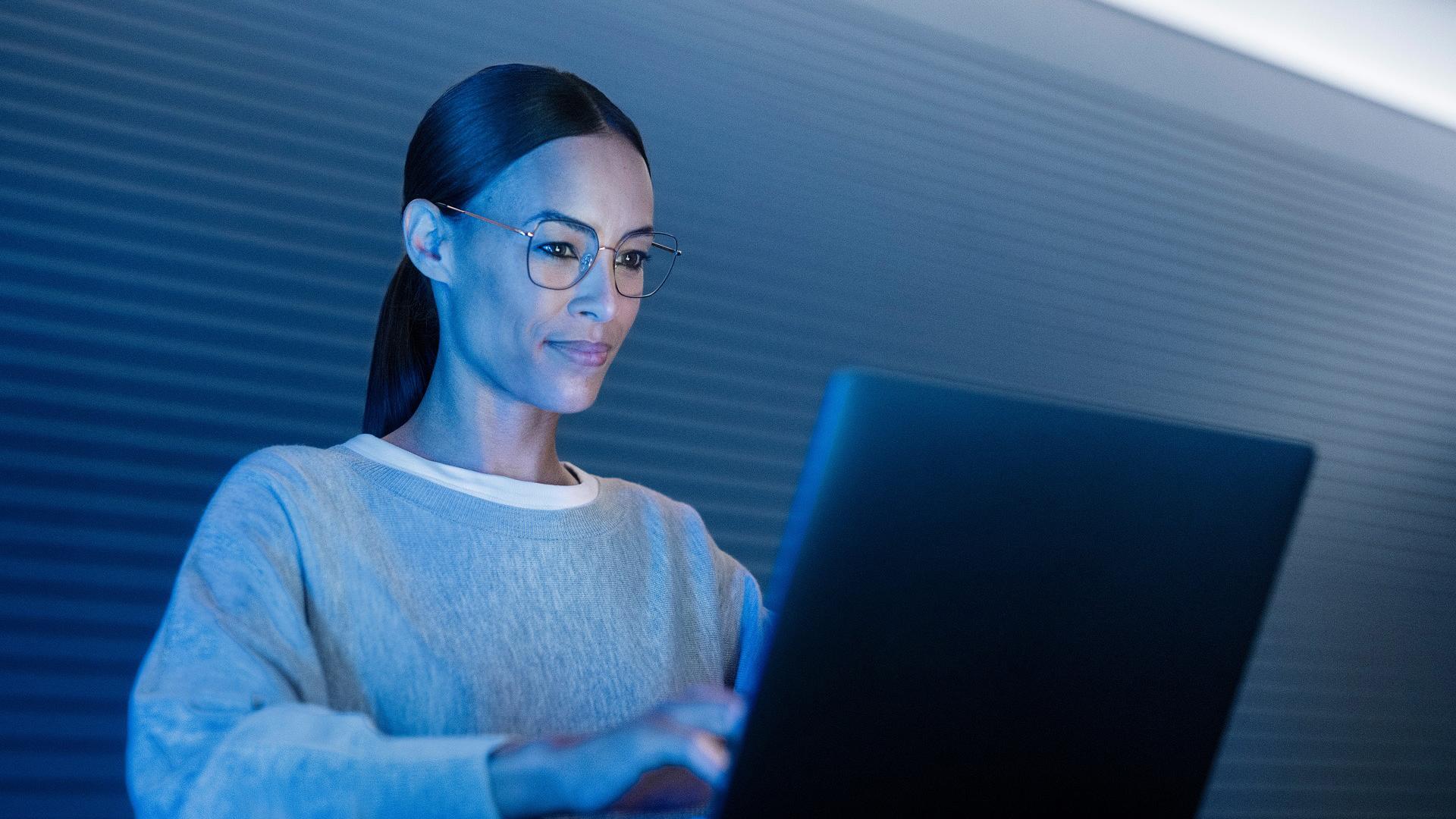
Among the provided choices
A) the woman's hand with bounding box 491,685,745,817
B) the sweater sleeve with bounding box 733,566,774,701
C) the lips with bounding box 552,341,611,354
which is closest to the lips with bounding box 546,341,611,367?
Answer: the lips with bounding box 552,341,611,354

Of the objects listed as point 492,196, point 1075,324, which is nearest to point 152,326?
point 492,196

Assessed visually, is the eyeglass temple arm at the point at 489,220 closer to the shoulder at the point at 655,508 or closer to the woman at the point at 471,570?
the woman at the point at 471,570

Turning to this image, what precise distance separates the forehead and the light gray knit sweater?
34 cm

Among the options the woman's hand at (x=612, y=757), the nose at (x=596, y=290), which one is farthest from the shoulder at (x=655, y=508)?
the woman's hand at (x=612, y=757)

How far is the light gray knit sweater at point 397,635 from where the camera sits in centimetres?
77

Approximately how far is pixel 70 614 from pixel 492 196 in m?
1.17

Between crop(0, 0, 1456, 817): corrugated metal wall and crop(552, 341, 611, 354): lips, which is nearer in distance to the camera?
crop(552, 341, 611, 354): lips

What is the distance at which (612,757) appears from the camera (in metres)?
0.70

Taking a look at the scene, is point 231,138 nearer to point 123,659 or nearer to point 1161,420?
point 123,659

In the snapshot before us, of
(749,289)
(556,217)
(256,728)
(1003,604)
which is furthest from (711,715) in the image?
(749,289)

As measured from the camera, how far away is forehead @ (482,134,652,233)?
1266 millimetres

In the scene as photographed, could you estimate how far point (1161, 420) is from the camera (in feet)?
2.20

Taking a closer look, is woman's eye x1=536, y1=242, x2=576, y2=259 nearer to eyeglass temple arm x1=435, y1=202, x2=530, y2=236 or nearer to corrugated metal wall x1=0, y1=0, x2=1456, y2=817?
eyeglass temple arm x1=435, y1=202, x2=530, y2=236

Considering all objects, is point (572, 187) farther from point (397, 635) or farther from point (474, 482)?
point (397, 635)
